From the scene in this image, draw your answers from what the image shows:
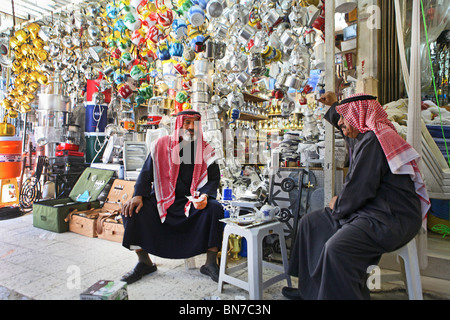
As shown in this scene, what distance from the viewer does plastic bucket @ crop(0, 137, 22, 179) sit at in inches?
165

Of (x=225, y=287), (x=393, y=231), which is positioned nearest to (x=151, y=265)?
(x=225, y=287)

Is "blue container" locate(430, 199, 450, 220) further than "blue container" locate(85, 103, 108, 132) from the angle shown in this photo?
No

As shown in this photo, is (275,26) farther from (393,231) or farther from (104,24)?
(104,24)

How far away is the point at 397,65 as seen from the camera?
294 centimetres

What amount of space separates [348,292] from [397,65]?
8.52 ft

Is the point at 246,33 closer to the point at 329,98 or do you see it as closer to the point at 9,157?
the point at 329,98

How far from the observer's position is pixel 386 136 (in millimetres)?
1493

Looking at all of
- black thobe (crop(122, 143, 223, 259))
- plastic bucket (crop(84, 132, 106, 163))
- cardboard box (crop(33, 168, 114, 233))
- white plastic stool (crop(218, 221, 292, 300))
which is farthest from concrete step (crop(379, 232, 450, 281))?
plastic bucket (crop(84, 132, 106, 163))

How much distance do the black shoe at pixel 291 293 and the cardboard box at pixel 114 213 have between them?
1751mm

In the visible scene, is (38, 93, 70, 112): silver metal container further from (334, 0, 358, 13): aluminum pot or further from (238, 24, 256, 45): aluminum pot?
(334, 0, 358, 13): aluminum pot

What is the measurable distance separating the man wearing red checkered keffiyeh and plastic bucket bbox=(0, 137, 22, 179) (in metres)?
4.47

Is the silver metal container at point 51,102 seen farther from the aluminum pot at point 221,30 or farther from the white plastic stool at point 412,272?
the white plastic stool at point 412,272

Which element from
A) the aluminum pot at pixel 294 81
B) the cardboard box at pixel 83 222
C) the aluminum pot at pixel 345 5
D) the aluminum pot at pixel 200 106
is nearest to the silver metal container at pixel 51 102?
the cardboard box at pixel 83 222

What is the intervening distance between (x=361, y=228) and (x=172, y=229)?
132 cm
